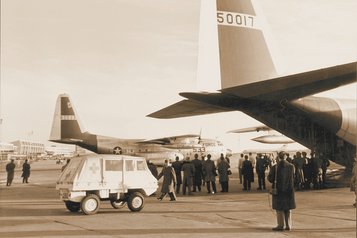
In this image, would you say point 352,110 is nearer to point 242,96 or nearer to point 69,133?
point 242,96

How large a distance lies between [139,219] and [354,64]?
717 centimetres

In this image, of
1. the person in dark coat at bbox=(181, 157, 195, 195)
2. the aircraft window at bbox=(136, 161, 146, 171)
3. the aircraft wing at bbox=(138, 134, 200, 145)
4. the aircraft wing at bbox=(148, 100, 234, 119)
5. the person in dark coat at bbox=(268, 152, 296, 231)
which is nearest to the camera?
the person in dark coat at bbox=(268, 152, 296, 231)

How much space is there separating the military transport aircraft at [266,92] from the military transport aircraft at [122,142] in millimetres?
21476

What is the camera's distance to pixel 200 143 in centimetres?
4116

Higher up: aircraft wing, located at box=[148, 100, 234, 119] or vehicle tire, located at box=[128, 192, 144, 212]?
aircraft wing, located at box=[148, 100, 234, 119]

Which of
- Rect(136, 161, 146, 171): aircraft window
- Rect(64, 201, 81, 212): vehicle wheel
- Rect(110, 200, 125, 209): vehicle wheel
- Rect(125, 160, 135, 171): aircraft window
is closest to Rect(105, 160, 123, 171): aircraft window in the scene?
Rect(125, 160, 135, 171): aircraft window

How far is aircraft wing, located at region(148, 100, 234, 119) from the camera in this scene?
14.3m

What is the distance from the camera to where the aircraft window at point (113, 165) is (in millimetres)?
11799

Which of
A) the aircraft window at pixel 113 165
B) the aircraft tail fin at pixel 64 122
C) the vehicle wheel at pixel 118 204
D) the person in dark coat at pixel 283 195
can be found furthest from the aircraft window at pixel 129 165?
the aircraft tail fin at pixel 64 122

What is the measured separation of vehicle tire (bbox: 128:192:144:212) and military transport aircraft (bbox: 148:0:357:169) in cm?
358

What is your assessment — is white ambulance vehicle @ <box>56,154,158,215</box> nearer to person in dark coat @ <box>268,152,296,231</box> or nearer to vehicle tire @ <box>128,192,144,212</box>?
vehicle tire @ <box>128,192,144,212</box>

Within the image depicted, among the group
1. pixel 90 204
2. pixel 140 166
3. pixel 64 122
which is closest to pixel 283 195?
pixel 140 166

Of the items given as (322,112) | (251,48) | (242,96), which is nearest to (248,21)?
(251,48)

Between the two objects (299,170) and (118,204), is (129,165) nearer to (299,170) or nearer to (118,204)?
(118,204)
